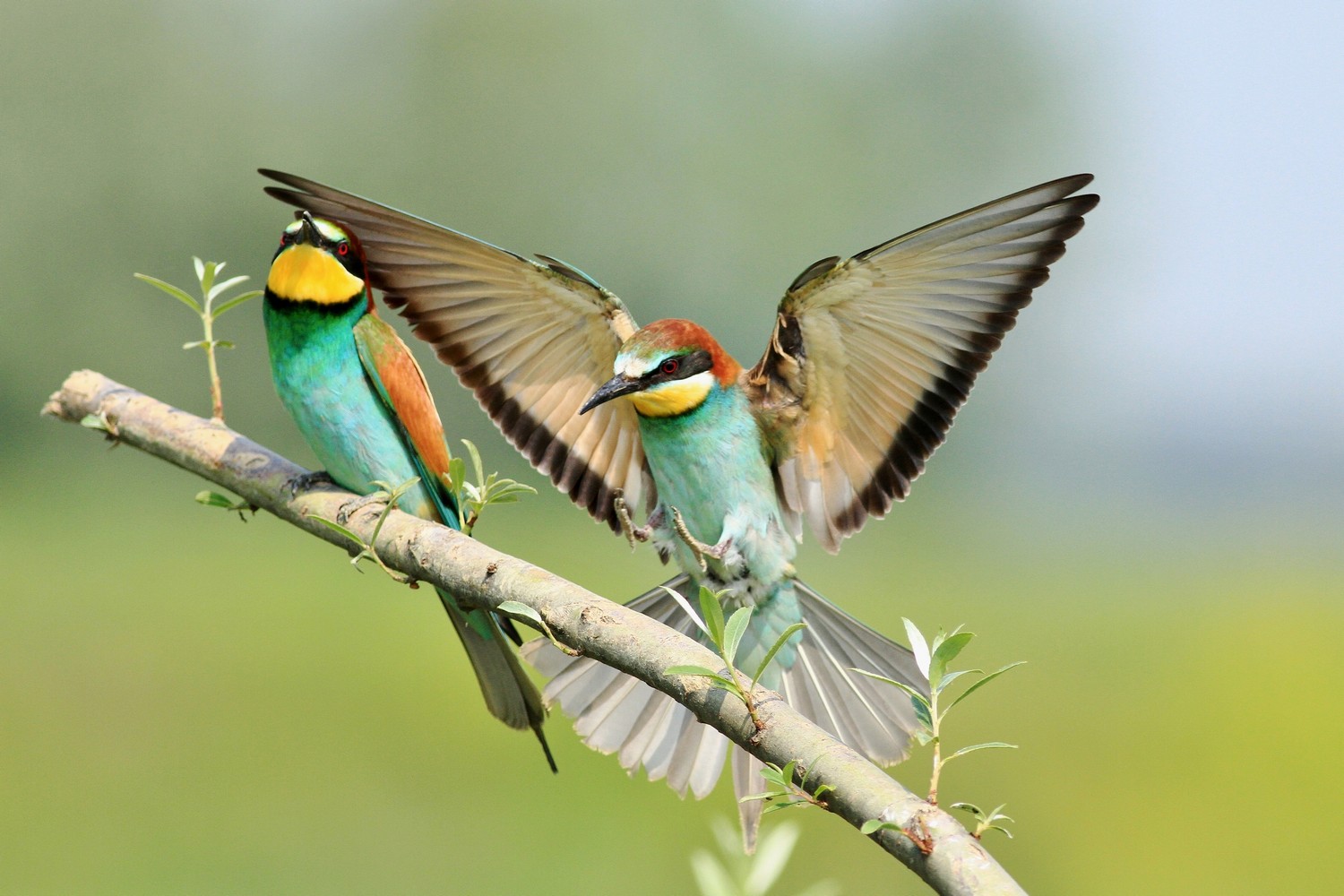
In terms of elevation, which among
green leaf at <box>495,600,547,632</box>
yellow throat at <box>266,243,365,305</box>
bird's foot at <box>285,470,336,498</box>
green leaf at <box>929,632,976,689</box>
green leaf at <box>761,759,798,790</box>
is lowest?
bird's foot at <box>285,470,336,498</box>

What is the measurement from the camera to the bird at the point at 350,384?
1823 millimetres

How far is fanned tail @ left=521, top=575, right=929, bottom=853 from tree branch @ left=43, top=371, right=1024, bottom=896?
0.32 m

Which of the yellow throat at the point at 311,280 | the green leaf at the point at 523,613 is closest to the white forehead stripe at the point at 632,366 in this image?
the yellow throat at the point at 311,280

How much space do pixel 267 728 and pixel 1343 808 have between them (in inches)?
277

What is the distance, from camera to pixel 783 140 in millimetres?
21234

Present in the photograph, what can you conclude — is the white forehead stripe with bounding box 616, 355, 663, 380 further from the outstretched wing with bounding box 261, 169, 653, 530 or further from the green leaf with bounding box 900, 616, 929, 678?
the green leaf with bounding box 900, 616, 929, 678

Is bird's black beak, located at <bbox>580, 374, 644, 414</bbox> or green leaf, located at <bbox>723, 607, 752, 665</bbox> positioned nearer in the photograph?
green leaf, located at <bbox>723, 607, 752, 665</bbox>

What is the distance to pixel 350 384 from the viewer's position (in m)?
1.89

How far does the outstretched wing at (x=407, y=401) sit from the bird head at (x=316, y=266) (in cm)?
7

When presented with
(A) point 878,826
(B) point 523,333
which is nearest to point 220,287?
(B) point 523,333

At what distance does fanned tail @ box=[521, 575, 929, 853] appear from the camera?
1592 mm

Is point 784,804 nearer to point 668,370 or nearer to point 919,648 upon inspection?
point 919,648

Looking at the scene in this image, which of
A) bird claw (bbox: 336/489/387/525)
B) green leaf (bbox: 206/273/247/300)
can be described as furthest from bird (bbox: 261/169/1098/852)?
bird claw (bbox: 336/489/387/525)

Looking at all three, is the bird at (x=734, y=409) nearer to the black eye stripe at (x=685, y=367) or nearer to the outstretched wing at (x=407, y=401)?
the black eye stripe at (x=685, y=367)
